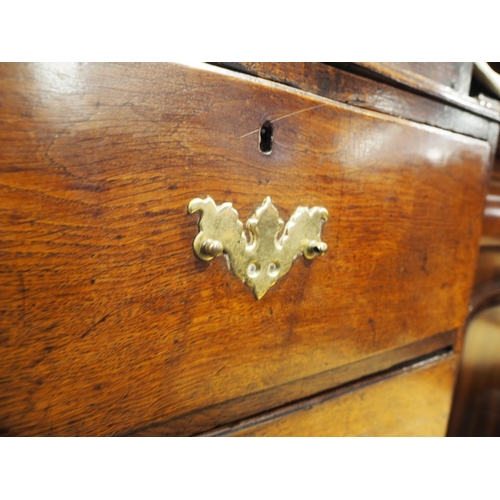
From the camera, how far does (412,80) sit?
403 millimetres

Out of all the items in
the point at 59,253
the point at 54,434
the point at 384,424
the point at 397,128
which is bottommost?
the point at 384,424

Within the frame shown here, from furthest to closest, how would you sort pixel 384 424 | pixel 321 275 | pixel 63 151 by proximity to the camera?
pixel 384 424 < pixel 321 275 < pixel 63 151

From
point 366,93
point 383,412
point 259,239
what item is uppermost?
point 366,93

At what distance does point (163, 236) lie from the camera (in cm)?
27

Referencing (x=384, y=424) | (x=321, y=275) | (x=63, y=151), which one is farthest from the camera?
(x=384, y=424)

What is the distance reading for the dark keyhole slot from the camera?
0.31 m

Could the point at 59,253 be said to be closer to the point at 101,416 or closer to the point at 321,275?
the point at 101,416

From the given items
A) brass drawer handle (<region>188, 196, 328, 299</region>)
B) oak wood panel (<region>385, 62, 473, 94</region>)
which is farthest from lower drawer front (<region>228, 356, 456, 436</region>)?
oak wood panel (<region>385, 62, 473, 94</region>)

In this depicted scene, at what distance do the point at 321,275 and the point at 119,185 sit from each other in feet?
0.69

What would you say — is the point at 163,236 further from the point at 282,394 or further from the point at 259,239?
the point at 282,394

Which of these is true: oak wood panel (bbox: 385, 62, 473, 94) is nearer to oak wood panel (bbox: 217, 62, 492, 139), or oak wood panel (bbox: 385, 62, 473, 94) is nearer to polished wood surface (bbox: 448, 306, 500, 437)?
oak wood panel (bbox: 217, 62, 492, 139)

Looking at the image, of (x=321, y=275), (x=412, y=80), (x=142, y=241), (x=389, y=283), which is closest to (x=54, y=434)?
(x=142, y=241)

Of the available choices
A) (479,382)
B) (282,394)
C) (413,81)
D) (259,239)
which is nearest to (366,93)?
(413,81)

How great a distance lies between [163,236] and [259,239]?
0.28ft
